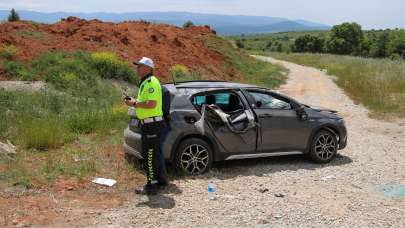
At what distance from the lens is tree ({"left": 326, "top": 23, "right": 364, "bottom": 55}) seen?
93.6 metres

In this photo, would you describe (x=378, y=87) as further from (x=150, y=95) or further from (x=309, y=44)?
(x=309, y=44)

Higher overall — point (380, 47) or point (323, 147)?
point (380, 47)

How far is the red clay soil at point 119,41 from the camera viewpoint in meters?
19.4

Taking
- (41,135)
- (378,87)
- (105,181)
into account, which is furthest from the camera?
(378,87)

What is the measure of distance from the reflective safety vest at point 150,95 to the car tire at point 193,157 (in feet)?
3.53

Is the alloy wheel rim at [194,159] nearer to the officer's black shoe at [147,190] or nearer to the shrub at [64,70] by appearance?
the officer's black shoe at [147,190]

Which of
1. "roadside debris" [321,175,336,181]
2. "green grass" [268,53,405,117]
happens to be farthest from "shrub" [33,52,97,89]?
"green grass" [268,53,405,117]

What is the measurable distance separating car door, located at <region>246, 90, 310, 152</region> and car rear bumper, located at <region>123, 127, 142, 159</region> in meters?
2.12

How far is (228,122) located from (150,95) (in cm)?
191

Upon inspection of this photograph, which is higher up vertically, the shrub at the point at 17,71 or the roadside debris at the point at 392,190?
the shrub at the point at 17,71

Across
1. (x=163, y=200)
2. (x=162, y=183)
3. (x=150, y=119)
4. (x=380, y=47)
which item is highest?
(x=380, y=47)

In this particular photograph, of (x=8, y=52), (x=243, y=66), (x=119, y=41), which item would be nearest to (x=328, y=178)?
(x=8, y=52)

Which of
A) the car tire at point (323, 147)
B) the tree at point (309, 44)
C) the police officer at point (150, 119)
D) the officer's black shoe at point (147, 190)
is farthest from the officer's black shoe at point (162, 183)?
the tree at point (309, 44)

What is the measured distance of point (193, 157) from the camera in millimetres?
8266
